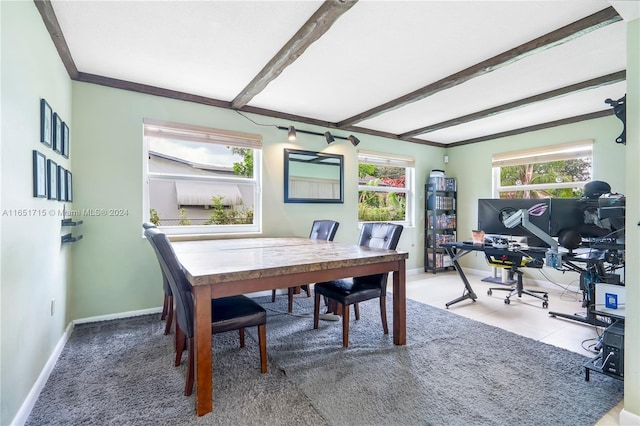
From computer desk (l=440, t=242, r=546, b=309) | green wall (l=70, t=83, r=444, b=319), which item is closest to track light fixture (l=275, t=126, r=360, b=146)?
green wall (l=70, t=83, r=444, b=319)

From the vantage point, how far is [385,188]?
494 cm

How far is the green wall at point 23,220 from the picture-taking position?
52.8 inches

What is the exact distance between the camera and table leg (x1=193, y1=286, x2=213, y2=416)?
1524 mm

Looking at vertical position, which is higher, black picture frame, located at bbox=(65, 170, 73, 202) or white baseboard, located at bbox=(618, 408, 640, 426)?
black picture frame, located at bbox=(65, 170, 73, 202)

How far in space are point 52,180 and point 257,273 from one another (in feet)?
5.11

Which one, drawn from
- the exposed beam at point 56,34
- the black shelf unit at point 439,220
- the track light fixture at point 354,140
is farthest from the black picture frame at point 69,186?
the black shelf unit at point 439,220

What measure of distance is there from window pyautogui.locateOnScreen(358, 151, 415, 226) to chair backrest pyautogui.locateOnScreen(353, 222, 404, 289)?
5.96 feet

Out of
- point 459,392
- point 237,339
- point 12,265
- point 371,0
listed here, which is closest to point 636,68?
point 371,0

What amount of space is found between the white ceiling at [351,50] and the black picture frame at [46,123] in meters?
0.61

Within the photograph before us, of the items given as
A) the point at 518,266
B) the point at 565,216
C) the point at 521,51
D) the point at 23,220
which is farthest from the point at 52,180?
the point at 518,266

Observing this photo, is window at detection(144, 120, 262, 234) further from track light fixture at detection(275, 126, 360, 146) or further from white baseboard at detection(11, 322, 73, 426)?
white baseboard at detection(11, 322, 73, 426)

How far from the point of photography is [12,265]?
1.41 metres

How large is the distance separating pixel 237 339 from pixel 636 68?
9.71 feet

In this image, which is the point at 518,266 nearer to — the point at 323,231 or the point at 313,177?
the point at 323,231
